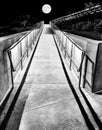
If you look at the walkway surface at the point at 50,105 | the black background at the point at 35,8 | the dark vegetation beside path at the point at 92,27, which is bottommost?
the walkway surface at the point at 50,105

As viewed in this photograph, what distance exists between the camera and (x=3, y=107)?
133 inches

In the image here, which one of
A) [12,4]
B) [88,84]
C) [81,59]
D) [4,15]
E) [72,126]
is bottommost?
[72,126]

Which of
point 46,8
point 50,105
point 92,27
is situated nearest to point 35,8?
point 46,8

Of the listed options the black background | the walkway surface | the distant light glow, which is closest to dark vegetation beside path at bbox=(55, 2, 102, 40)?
the walkway surface

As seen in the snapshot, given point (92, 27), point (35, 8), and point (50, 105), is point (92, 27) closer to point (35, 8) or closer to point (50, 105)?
point (50, 105)

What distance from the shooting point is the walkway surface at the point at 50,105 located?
2.93m

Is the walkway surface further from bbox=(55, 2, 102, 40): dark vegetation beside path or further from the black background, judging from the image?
the black background

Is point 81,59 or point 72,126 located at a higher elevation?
point 81,59

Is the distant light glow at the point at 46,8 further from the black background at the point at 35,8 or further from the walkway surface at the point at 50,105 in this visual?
the walkway surface at the point at 50,105

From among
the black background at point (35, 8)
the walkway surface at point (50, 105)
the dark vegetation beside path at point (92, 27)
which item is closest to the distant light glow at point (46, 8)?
the black background at point (35, 8)

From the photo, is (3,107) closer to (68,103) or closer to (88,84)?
(68,103)

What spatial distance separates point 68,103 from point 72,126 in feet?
2.52

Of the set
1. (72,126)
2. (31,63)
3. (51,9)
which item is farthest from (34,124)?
(51,9)

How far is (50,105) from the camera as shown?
11.5 feet
